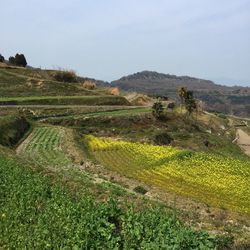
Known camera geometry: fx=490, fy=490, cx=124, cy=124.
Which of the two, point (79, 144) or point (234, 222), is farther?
point (79, 144)

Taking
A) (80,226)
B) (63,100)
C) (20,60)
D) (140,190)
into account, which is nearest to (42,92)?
(63,100)

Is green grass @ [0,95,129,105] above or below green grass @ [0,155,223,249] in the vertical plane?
below

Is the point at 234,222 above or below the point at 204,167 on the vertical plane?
above

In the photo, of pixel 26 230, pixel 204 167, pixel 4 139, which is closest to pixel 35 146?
pixel 4 139

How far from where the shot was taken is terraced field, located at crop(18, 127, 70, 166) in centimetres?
4212

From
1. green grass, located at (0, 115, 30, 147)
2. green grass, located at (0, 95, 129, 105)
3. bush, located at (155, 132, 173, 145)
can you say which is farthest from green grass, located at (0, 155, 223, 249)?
green grass, located at (0, 95, 129, 105)

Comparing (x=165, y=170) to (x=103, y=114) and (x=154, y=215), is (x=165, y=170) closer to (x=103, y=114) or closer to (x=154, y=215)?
(x=154, y=215)

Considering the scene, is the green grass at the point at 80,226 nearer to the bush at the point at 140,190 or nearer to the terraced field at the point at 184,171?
the bush at the point at 140,190

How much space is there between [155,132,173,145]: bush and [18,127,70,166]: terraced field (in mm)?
15184

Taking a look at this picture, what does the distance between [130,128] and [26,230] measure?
6229 cm

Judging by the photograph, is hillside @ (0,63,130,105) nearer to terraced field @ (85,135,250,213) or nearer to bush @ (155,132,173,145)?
bush @ (155,132,173,145)

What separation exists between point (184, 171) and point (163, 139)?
88.0 feet

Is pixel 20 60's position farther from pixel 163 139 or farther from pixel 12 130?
pixel 12 130

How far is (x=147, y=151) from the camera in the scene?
182 feet
